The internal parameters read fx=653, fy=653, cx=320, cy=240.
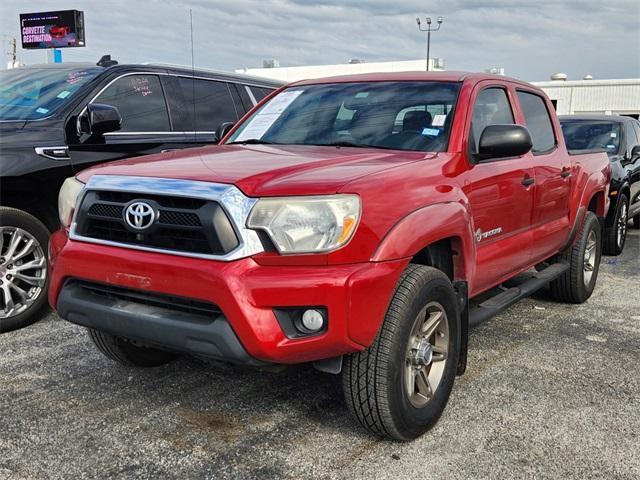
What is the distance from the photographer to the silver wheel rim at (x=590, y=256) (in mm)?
5707

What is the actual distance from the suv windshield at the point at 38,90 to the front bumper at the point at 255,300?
2641 mm

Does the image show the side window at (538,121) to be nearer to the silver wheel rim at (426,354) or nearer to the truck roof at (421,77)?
the truck roof at (421,77)

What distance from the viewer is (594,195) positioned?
19.1 ft

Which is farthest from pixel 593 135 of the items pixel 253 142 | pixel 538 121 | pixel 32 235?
pixel 32 235

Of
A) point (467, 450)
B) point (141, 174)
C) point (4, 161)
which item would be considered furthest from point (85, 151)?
point (467, 450)

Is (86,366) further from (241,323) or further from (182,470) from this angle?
(241,323)

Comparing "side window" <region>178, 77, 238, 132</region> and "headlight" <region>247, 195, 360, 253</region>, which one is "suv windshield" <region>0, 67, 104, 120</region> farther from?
"headlight" <region>247, 195, 360, 253</region>

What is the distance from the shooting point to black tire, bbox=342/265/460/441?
278 centimetres

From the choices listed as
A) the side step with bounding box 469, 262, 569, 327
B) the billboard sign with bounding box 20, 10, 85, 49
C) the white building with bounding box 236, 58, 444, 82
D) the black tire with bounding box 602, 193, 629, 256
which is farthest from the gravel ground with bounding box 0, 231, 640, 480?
the white building with bounding box 236, 58, 444, 82

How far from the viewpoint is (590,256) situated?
19.1 feet

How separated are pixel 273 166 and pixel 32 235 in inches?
94.0

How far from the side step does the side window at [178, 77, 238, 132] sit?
10.2ft

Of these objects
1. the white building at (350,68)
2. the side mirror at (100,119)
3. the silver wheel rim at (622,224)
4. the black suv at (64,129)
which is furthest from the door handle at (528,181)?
the white building at (350,68)

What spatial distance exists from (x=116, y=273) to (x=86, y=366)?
1.42m
